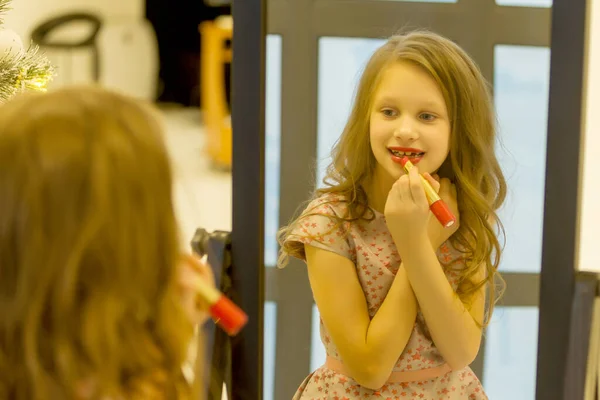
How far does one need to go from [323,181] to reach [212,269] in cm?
21

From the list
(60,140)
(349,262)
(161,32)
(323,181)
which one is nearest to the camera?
(60,140)

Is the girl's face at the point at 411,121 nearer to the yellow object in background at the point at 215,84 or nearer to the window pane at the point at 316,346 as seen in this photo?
the window pane at the point at 316,346

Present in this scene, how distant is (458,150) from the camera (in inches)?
40.1

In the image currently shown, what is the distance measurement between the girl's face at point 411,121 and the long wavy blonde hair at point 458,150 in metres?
0.02

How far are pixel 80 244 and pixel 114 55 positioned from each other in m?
1.77

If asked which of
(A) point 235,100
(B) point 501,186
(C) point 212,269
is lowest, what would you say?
(C) point 212,269

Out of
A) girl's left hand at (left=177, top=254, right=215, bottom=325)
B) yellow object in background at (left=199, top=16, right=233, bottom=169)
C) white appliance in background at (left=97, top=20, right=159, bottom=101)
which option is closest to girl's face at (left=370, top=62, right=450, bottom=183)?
girl's left hand at (left=177, top=254, right=215, bottom=325)

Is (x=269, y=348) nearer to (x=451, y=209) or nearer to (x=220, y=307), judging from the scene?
(x=451, y=209)

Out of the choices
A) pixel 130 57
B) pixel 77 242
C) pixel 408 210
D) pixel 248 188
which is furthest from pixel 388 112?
pixel 130 57

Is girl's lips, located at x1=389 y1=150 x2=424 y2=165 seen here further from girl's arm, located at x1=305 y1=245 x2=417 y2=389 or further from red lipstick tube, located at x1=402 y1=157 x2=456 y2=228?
girl's arm, located at x1=305 y1=245 x2=417 y2=389

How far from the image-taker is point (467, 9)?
3.59ft

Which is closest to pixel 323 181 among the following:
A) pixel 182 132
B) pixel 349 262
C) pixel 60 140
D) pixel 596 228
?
pixel 349 262

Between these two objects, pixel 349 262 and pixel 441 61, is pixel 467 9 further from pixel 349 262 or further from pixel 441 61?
pixel 349 262

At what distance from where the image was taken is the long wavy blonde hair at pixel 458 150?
99cm
